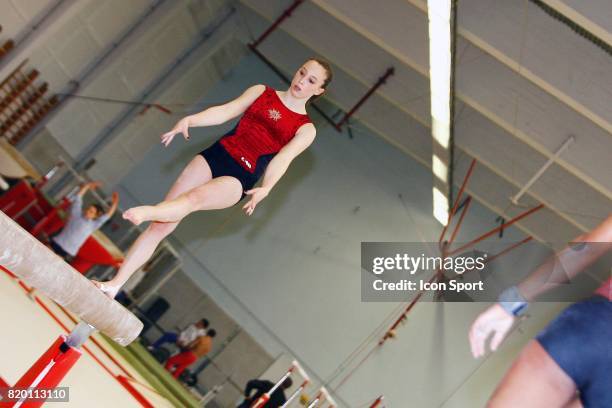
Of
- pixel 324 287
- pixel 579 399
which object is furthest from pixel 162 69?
pixel 579 399

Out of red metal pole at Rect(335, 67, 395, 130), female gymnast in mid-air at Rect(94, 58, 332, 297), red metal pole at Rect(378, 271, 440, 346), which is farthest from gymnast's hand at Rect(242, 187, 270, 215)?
red metal pole at Rect(378, 271, 440, 346)

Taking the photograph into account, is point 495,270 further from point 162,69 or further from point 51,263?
point 51,263

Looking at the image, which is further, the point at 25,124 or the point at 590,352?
the point at 25,124

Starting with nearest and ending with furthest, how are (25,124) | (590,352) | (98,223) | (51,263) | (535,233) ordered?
(590,352), (51,263), (98,223), (25,124), (535,233)

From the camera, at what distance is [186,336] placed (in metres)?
14.3

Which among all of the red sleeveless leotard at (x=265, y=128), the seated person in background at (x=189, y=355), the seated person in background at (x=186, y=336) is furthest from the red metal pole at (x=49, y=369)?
the seated person in background at (x=186, y=336)

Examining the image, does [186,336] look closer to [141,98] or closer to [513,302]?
[141,98]

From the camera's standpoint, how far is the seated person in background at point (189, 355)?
13.9m

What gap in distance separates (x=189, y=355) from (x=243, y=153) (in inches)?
324

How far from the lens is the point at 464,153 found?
14125 millimetres

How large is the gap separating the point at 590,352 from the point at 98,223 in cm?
807

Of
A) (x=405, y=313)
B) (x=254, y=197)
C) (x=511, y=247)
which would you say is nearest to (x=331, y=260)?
(x=405, y=313)

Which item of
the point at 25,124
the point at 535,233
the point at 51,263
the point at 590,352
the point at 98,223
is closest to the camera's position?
the point at 590,352

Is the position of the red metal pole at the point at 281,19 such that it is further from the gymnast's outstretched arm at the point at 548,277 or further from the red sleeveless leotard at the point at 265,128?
the gymnast's outstretched arm at the point at 548,277
